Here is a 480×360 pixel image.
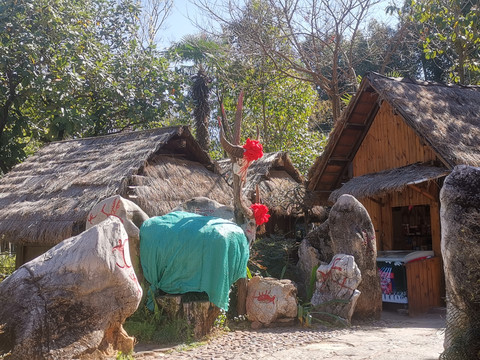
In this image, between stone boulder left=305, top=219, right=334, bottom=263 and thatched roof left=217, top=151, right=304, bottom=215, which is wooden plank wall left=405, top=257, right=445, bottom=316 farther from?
thatched roof left=217, top=151, right=304, bottom=215

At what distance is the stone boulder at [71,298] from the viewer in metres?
4.80

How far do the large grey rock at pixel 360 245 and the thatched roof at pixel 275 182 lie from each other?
452cm

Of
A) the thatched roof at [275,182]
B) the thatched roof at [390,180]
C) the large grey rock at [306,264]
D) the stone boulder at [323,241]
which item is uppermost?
the thatched roof at [275,182]

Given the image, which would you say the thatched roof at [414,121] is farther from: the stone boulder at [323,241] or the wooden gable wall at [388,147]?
the stone boulder at [323,241]

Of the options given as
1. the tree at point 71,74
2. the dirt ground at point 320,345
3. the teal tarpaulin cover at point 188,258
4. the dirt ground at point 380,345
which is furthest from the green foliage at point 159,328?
the tree at point 71,74

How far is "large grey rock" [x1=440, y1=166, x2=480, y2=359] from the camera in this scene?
13.6 feet

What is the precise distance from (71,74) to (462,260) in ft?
38.0

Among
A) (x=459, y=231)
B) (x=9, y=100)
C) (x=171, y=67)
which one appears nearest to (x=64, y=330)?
(x=459, y=231)

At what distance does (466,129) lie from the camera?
10.3 metres

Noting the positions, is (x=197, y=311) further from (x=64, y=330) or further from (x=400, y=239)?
(x=400, y=239)

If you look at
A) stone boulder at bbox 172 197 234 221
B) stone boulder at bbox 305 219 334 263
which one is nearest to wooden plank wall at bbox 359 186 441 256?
stone boulder at bbox 305 219 334 263

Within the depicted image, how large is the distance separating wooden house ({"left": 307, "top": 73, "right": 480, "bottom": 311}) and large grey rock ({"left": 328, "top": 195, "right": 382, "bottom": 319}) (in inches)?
44.3

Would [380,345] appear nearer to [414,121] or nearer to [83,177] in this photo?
[414,121]

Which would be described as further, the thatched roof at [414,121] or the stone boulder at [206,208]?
the thatched roof at [414,121]
